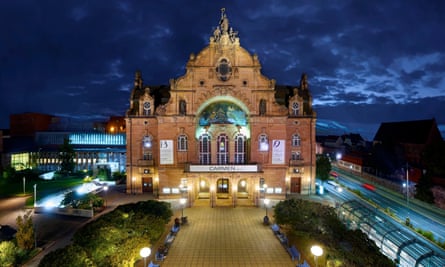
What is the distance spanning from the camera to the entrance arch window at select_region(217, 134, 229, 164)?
3897cm

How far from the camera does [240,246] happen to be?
78.8 feet

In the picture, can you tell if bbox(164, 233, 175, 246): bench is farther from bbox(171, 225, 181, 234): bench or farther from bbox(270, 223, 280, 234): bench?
bbox(270, 223, 280, 234): bench

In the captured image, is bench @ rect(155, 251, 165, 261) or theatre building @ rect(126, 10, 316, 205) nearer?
bench @ rect(155, 251, 165, 261)

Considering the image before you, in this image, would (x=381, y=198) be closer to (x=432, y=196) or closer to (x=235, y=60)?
(x=432, y=196)

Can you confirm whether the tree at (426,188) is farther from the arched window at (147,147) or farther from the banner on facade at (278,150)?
the arched window at (147,147)

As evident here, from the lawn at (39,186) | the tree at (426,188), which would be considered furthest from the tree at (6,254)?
the tree at (426,188)

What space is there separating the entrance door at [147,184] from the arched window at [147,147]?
351 centimetres

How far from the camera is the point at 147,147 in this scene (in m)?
41.9

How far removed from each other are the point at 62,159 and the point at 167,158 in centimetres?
3379

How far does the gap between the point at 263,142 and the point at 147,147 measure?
18.2m

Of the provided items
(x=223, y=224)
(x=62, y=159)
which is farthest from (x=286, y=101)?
(x=62, y=159)

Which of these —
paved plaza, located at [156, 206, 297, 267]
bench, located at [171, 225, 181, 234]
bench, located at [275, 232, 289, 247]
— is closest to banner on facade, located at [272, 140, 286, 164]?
paved plaza, located at [156, 206, 297, 267]

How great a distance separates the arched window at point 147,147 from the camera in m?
41.8

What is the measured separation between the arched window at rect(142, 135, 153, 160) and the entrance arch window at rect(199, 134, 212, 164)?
8.43 meters
